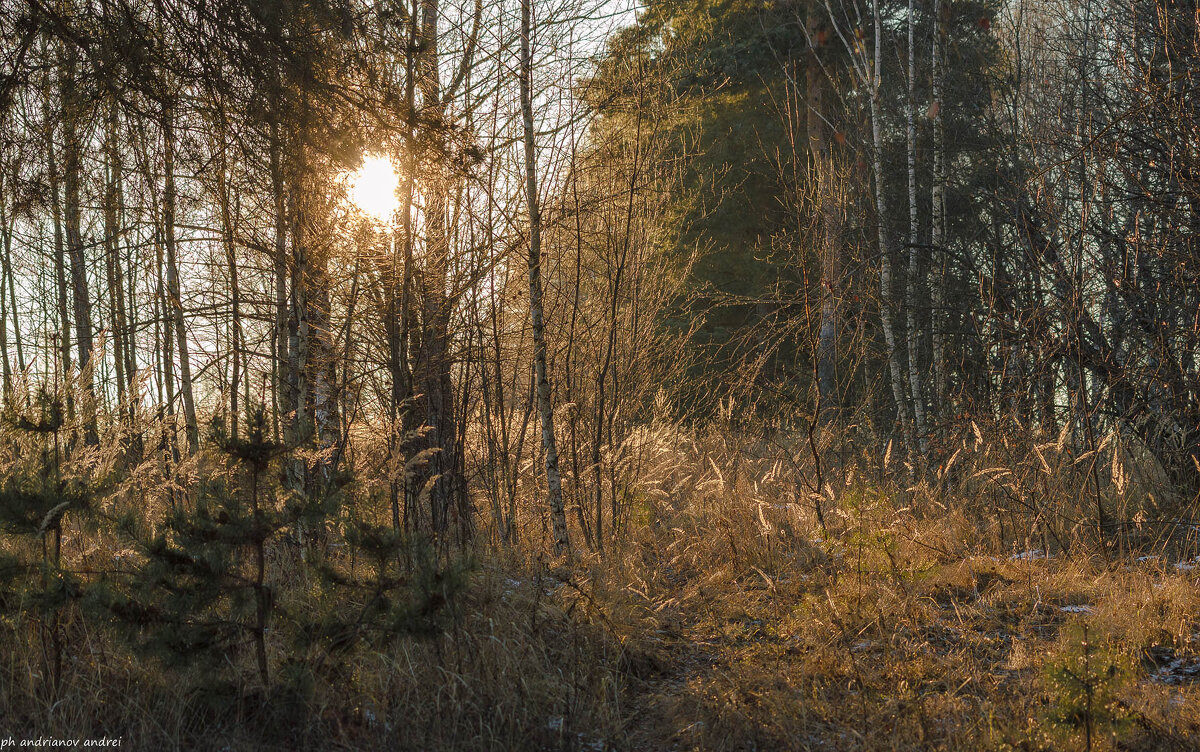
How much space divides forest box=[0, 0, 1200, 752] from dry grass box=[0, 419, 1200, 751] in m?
0.02

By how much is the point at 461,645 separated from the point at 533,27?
3892 mm

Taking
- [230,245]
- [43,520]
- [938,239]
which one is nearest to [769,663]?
[43,520]

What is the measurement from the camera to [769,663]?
11.9 ft

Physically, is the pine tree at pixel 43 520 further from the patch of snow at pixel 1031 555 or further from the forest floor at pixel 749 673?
Answer: the patch of snow at pixel 1031 555

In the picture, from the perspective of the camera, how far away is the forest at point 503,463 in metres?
2.97

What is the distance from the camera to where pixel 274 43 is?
3.84 m

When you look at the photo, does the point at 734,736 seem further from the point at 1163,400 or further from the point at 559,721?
the point at 1163,400

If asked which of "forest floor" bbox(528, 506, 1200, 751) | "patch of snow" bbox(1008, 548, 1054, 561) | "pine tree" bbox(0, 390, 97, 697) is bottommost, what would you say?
"forest floor" bbox(528, 506, 1200, 751)

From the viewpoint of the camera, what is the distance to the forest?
9.75ft

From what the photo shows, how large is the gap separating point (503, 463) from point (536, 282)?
1.15 m

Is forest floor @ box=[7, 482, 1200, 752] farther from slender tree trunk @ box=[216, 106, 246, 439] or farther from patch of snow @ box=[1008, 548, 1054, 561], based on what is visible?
slender tree trunk @ box=[216, 106, 246, 439]

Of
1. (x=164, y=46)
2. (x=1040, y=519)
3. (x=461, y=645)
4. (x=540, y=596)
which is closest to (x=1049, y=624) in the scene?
(x=1040, y=519)

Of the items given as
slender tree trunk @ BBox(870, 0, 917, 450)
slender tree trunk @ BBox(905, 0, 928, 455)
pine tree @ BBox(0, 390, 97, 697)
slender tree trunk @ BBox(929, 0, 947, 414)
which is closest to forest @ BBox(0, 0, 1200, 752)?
pine tree @ BBox(0, 390, 97, 697)

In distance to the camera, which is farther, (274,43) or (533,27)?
(533,27)
